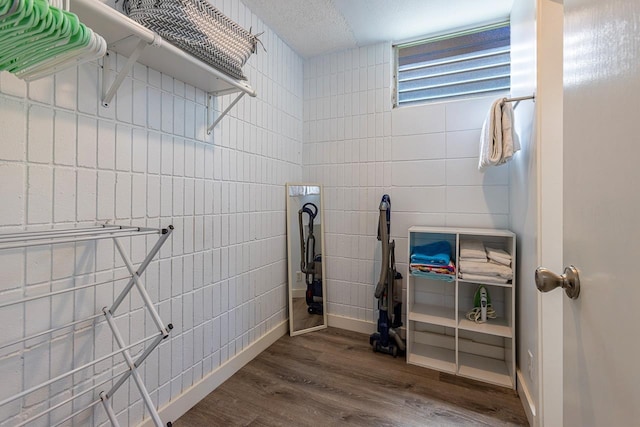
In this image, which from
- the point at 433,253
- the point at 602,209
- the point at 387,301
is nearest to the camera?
the point at 602,209

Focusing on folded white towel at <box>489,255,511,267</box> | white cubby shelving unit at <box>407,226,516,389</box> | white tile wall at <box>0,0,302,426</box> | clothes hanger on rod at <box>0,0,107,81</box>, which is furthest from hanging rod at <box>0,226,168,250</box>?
folded white towel at <box>489,255,511,267</box>

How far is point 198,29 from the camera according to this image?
3.89ft

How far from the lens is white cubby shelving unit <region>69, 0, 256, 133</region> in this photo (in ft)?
3.00

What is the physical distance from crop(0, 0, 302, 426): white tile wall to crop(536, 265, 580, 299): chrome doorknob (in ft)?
4.99

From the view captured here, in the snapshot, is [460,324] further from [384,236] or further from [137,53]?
[137,53]

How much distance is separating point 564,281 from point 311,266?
2.05 metres

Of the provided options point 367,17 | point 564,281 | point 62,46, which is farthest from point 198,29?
point 564,281

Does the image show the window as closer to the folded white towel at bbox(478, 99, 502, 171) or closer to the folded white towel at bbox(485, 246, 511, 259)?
the folded white towel at bbox(478, 99, 502, 171)

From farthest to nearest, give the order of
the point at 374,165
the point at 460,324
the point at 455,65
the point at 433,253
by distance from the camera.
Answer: the point at 374,165, the point at 455,65, the point at 433,253, the point at 460,324

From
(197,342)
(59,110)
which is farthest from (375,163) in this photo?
(59,110)

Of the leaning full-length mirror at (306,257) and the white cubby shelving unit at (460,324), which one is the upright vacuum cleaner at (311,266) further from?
the white cubby shelving unit at (460,324)

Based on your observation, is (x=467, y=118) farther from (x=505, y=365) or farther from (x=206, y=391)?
(x=206, y=391)

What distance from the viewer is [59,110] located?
3.33ft

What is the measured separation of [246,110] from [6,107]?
1252mm
